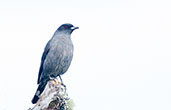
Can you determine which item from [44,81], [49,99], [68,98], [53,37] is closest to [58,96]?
[49,99]

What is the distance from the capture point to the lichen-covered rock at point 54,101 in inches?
167

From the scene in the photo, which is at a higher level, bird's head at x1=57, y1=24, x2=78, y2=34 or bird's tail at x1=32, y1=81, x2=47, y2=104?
bird's head at x1=57, y1=24, x2=78, y2=34

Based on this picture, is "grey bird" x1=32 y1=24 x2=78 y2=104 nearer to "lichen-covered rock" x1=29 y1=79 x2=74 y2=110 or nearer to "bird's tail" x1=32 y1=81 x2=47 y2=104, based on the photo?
"bird's tail" x1=32 y1=81 x2=47 y2=104

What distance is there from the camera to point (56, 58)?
1030cm

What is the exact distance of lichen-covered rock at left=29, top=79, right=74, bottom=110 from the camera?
4.25 m

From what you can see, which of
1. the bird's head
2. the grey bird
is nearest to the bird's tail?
the grey bird

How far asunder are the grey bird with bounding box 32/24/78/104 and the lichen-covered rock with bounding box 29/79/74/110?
5.01 m

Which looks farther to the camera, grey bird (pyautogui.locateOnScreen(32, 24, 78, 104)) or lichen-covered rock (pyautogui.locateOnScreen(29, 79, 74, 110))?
grey bird (pyautogui.locateOnScreen(32, 24, 78, 104))

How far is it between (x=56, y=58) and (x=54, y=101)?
6.02 m

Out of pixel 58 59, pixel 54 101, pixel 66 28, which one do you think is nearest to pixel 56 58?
pixel 58 59

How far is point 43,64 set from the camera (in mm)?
10609

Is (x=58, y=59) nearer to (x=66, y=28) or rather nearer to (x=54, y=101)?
(x=66, y=28)

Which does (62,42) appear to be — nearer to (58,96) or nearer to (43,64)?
(43,64)

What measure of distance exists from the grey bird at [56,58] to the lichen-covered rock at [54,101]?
5.01 m
